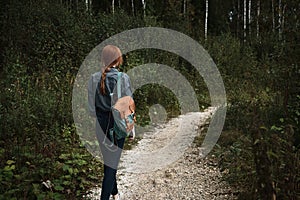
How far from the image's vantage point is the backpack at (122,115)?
176 inches

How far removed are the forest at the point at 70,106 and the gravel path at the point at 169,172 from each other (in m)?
0.30

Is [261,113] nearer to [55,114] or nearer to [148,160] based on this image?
[148,160]

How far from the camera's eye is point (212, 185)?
553 cm

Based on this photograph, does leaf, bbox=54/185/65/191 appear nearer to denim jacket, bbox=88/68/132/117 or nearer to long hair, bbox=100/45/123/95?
denim jacket, bbox=88/68/132/117

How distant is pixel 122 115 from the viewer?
4488mm

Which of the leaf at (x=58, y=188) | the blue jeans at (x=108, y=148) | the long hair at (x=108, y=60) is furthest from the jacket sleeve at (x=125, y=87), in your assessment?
the leaf at (x=58, y=188)

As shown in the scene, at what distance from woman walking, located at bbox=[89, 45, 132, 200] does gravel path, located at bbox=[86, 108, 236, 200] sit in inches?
36.1

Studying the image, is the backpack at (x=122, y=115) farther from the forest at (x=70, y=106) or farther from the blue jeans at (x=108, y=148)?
the forest at (x=70, y=106)

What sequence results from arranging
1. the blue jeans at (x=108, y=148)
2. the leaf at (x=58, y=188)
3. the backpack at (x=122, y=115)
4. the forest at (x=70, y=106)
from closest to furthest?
the forest at (x=70, y=106) < the backpack at (x=122, y=115) < the blue jeans at (x=108, y=148) < the leaf at (x=58, y=188)

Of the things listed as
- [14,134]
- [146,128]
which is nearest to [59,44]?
[146,128]

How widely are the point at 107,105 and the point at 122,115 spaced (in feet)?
0.79

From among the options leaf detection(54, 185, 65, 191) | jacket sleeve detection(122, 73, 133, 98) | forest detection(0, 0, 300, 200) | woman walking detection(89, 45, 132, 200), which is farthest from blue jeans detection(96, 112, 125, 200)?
leaf detection(54, 185, 65, 191)

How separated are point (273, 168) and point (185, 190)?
6.06ft

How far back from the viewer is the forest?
165 inches
